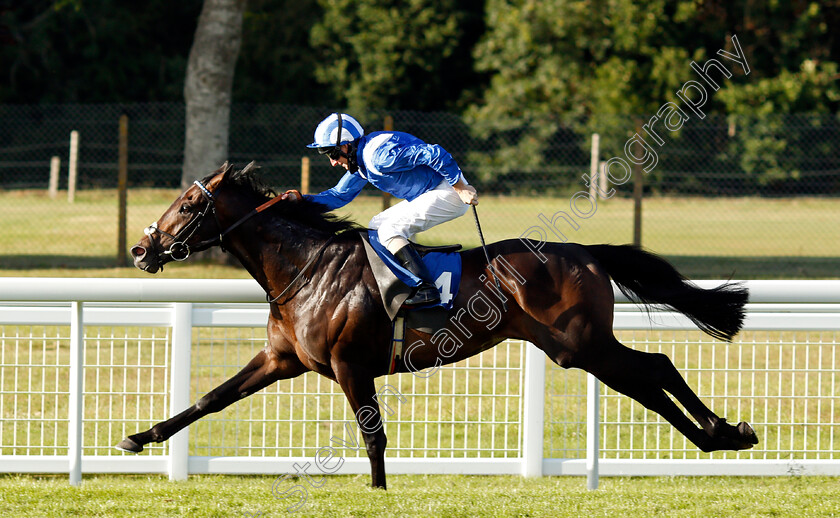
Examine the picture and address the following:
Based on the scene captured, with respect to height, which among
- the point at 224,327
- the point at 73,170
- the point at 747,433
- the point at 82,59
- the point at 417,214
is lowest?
the point at 747,433

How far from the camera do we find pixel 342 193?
15.8 feet

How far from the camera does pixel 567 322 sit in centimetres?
438

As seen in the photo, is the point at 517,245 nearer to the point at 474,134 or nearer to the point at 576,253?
the point at 576,253

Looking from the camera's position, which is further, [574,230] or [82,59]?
[82,59]

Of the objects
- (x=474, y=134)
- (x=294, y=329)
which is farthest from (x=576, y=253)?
(x=474, y=134)

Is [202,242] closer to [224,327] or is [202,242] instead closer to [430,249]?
[224,327]

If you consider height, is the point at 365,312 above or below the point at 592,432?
above

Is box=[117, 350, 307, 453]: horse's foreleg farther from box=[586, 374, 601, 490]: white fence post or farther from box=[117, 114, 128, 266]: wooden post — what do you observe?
box=[117, 114, 128, 266]: wooden post

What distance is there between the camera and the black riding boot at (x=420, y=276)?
432 centimetres

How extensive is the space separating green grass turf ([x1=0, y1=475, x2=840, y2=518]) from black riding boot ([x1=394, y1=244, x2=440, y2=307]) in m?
0.81

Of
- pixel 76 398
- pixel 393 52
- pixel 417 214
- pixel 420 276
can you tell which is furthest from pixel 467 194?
pixel 393 52

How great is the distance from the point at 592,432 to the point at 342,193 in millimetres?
1646

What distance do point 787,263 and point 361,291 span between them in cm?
1033

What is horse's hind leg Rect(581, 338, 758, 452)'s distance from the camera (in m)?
4.40
